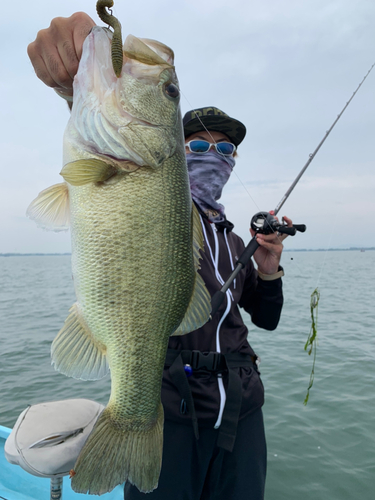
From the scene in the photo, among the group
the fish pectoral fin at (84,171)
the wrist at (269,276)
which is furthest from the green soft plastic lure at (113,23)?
the wrist at (269,276)

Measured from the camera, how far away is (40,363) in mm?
7441

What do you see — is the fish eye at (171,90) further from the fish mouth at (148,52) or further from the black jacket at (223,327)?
the black jacket at (223,327)

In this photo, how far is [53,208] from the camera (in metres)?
1.38

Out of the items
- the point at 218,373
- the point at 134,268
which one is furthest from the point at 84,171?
the point at 218,373

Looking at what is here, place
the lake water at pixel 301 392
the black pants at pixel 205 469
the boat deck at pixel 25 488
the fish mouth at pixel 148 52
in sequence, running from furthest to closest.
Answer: the lake water at pixel 301 392, the boat deck at pixel 25 488, the black pants at pixel 205 469, the fish mouth at pixel 148 52

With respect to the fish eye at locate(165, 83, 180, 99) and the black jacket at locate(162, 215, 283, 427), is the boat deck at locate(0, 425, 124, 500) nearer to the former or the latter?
the black jacket at locate(162, 215, 283, 427)

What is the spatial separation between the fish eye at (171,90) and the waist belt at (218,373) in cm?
123

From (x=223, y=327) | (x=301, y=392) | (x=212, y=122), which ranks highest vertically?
(x=212, y=122)

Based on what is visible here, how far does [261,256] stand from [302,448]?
3291 millimetres

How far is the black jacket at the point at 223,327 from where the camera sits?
186 centimetres

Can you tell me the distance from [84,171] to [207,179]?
123 centimetres

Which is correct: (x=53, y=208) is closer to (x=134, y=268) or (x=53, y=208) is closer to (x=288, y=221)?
(x=134, y=268)

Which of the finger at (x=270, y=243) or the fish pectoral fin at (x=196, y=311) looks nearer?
the fish pectoral fin at (x=196, y=311)

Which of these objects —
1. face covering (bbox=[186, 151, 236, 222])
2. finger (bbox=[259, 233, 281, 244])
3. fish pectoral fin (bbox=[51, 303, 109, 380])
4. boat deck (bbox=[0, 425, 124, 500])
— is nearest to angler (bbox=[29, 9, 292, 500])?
face covering (bbox=[186, 151, 236, 222])
